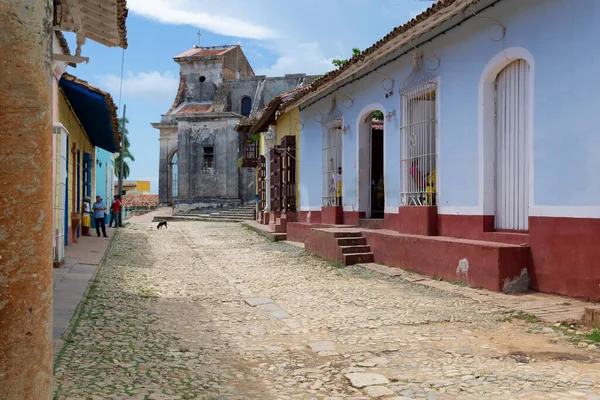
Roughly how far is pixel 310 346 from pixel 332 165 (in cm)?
938

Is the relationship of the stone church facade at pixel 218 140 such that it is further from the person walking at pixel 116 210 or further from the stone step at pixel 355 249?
the stone step at pixel 355 249

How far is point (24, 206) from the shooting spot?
1.67 meters

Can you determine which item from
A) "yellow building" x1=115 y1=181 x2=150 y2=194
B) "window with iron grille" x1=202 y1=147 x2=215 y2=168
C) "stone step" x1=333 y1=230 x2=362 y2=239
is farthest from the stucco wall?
"yellow building" x1=115 y1=181 x2=150 y2=194

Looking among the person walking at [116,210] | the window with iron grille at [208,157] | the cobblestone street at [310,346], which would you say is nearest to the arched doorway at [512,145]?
the cobblestone street at [310,346]

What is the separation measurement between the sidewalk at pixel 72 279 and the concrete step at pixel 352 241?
4.20 m

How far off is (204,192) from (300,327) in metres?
27.5

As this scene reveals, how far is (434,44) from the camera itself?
883 centimetres

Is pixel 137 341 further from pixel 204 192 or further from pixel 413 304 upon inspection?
pixel 204 192

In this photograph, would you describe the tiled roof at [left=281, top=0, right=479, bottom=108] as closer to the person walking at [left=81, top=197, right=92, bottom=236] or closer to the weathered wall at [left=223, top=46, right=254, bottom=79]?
the person walking at [left=81, top=197, right=92, bottom=236]

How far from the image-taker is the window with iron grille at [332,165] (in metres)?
13.1

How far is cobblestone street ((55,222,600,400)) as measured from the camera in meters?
3.38

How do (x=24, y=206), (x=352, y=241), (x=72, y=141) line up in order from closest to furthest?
(x=24, y=206), (x=352, y=241), (x=72, y=141)

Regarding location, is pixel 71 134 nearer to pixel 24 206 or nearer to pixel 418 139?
pixel 418 139

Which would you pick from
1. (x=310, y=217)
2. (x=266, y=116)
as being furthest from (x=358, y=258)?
(x=266, y=116)
